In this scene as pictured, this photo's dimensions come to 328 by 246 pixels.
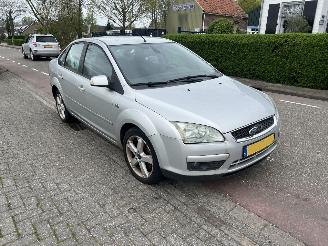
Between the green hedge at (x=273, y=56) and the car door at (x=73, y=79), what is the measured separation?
7.28 m

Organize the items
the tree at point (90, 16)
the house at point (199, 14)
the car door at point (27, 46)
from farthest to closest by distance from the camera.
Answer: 1. the house at point (199, 14)
2. the tree at point (90, 16)
3. the car door at point (27, 46)

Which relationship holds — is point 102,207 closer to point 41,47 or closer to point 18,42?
point 41,47

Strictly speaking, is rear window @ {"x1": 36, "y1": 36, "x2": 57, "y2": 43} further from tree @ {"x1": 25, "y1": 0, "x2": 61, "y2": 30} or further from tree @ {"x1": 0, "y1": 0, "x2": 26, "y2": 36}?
tree @ {"x1": 0, "y1": 0, "x2": 26, "y2": 36}

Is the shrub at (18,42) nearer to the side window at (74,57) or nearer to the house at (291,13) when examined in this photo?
the house at (291,13)

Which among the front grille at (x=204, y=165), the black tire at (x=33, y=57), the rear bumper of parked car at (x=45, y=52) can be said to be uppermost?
the front grille at (x=204, y=165)

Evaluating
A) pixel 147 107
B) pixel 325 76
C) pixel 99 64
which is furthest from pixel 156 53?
pixel 325 76

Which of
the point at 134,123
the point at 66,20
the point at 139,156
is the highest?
the point at 66,20

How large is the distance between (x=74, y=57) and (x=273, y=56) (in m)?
7.51

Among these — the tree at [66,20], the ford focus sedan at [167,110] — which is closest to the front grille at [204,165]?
the ford focus sedan at [167,110]

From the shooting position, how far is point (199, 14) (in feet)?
121

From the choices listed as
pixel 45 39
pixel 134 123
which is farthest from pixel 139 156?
pixel 45 39

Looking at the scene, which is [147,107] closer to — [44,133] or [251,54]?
[44,133]

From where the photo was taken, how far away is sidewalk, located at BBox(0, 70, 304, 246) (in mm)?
2766

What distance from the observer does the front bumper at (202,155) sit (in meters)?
3.01
